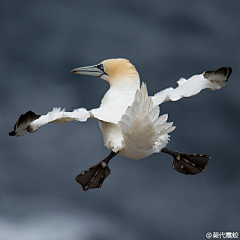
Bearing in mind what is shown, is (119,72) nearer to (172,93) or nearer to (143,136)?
(172,93)

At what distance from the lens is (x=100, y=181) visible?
8500 millimetres

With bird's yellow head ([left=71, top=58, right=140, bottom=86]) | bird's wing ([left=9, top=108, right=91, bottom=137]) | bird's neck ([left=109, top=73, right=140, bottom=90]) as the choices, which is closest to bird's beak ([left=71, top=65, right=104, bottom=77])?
bird's yellow head ([left=71, top=58, right=140, bottom=86])

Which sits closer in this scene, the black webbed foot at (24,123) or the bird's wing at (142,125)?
the bird's wing at (142,125)

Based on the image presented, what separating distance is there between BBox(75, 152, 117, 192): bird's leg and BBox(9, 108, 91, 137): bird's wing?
1.16 m

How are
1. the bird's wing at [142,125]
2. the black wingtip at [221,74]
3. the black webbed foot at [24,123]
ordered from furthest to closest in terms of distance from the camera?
1. the black wingtip at [221,74]
2. the black webbed foot at [24,123]
3. the bird's wing at [142,125]

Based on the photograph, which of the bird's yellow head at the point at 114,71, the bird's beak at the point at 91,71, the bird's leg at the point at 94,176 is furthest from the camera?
the bird's beak at the point at 91,71

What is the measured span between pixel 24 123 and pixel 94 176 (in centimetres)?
153

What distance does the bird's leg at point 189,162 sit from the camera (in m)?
8.88

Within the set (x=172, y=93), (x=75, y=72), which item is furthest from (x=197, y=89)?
(x=75, y=72)

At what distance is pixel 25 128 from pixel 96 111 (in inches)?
44.2

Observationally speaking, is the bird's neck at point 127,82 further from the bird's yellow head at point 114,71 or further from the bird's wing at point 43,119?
the bird's wing at point 43,119

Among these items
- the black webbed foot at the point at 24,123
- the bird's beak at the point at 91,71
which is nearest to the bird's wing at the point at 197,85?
the bird's beak at the point at 91,71

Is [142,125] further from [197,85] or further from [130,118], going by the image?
[197,85]

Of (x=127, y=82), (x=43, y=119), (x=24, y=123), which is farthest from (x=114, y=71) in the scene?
(x=24, y=123)
